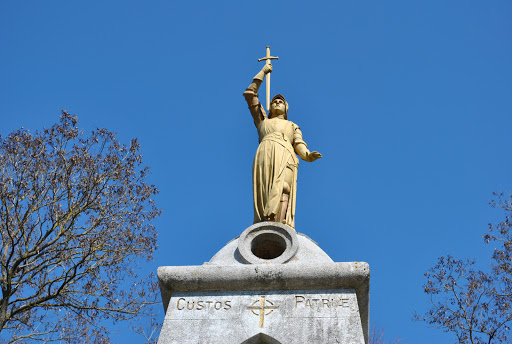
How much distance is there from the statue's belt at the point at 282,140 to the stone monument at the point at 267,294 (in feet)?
4.64

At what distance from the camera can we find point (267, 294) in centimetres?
793

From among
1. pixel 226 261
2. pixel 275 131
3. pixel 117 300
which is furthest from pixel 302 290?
pixel 117 300

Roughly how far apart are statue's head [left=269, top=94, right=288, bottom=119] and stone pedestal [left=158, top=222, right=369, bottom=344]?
3015 millimetres

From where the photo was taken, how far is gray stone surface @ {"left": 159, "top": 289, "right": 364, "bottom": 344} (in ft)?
24.6

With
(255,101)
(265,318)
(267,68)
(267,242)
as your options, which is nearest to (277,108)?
(255,101)

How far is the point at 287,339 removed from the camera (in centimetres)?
749

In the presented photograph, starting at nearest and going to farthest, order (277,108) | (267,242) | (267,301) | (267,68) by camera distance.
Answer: (267,301) → (267,242) → (277,108) → (267,68)

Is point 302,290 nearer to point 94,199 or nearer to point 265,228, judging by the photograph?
point 265,228

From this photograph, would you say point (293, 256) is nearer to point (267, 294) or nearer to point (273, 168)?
point (267, 294)

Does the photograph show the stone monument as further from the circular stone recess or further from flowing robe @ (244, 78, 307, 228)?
→ flowing robe @ (244, 78, 307, 228)

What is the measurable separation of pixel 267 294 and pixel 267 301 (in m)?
0.10

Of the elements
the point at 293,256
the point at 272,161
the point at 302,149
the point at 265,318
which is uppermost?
the point at 302,149

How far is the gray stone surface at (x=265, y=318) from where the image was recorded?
24.6 feet

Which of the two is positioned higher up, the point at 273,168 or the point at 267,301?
the point at 273,168
